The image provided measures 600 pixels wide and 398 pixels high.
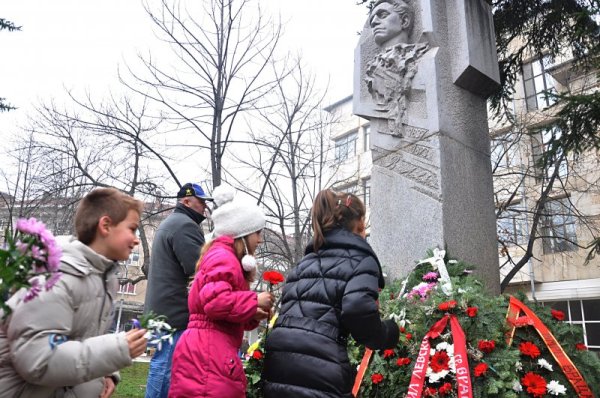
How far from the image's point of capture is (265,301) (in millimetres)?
2678

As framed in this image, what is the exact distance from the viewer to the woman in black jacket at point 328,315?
2443 mm

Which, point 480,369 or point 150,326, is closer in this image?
point 150,326

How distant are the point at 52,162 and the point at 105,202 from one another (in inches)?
439

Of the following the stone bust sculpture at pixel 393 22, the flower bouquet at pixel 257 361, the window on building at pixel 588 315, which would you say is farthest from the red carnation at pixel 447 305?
the window on building at pixel 588 315

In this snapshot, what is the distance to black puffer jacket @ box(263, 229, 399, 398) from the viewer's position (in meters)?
2.44

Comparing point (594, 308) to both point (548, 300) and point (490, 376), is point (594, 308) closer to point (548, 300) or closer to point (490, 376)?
point (548, 300)

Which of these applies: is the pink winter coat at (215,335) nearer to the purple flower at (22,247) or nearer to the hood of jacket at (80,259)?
the hood of jacket at (80,259)

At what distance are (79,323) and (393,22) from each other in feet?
15.2

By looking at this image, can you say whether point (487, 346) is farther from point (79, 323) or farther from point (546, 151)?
point (546, 151)

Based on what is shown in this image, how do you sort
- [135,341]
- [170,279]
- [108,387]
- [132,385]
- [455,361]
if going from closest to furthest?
[135,341], [108,387], [455,361], [170,279], [132,385]

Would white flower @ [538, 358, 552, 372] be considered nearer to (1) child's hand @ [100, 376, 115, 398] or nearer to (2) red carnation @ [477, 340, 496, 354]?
(2) red carnation @ [477, 340, 496, 354]

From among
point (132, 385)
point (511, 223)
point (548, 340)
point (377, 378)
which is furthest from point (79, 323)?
point (511, 223)

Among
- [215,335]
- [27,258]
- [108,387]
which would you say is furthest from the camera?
[215,335]

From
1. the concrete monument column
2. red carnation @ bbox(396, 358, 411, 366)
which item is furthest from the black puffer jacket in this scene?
the concrete monument column
